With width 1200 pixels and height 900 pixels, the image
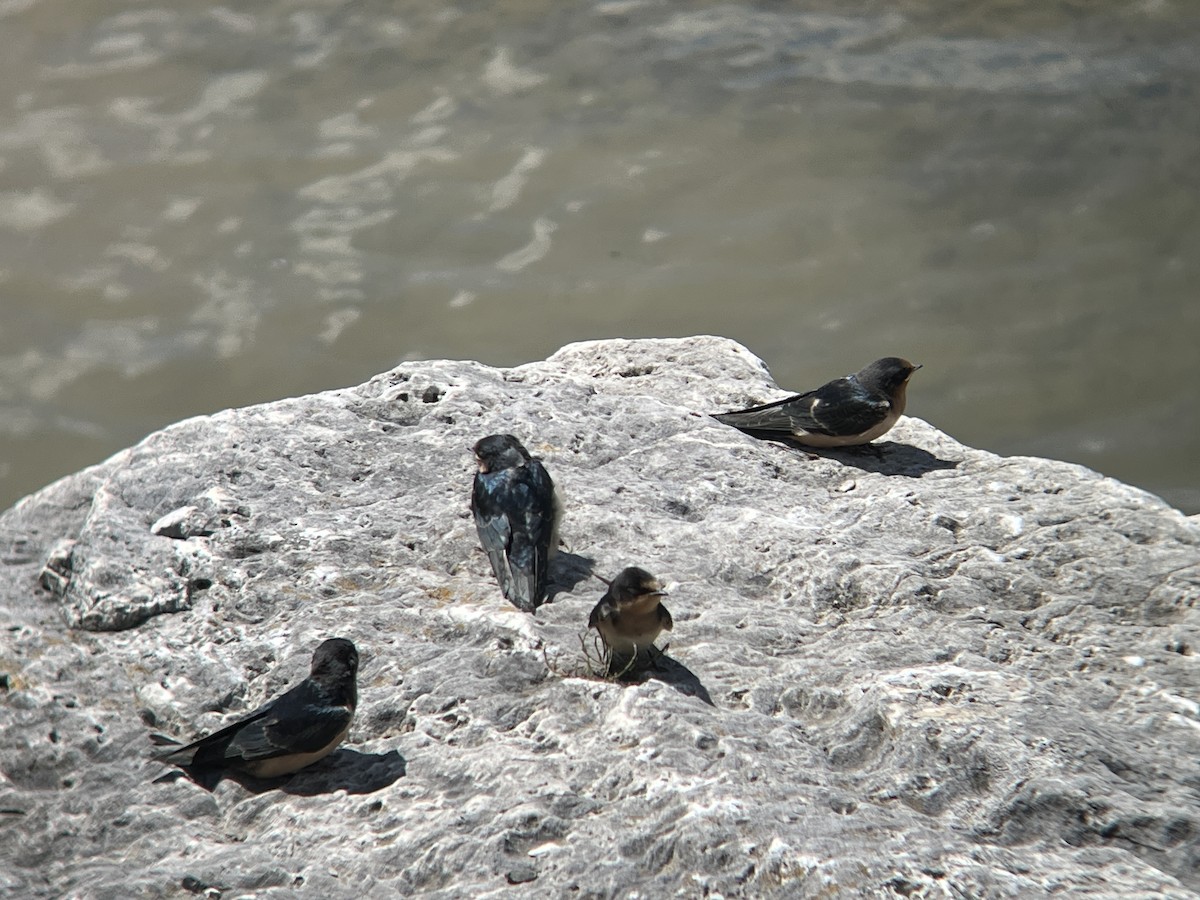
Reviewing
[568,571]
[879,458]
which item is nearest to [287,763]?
[568,571]

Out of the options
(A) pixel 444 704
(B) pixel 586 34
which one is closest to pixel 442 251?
(B) pixel 586 34

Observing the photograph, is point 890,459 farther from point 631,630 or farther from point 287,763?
point 287,763

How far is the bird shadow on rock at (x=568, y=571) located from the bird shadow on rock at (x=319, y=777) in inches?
40.7

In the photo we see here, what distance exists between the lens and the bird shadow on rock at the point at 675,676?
4.24 metres

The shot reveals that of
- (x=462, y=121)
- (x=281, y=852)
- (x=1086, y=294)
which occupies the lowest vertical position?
(x=1086, y=294)

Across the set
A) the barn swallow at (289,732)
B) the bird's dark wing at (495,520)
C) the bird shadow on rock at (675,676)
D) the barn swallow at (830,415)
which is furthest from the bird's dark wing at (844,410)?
the barn swallow at (289,732)

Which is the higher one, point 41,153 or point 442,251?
point 41,153

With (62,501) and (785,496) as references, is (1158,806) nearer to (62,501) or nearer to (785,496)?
(785,496)

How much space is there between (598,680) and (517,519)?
0.76 metres


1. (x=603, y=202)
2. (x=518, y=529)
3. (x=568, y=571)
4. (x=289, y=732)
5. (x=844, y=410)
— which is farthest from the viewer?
(x=603, y=202)

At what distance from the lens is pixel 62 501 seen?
5.72 m

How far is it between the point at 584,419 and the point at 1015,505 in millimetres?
1890

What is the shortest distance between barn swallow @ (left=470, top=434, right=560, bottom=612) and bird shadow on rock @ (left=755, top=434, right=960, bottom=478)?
54.4 inches

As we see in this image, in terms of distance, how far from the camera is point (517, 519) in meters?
4.82
